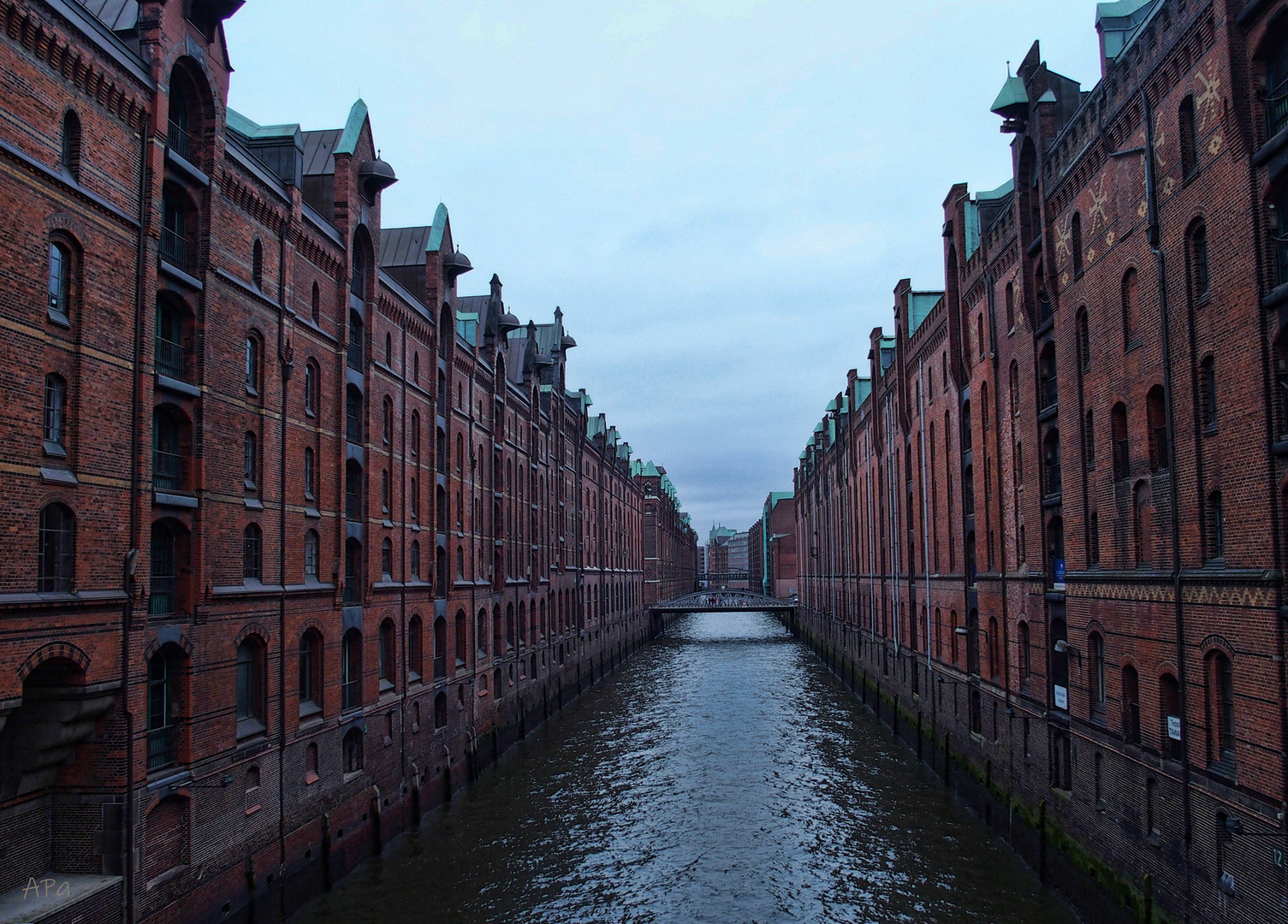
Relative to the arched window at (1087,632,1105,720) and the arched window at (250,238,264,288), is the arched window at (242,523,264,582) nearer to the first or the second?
the arched window at (250,238,264,288)

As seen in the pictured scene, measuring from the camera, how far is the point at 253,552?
18.9 m

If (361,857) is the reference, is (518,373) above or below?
above

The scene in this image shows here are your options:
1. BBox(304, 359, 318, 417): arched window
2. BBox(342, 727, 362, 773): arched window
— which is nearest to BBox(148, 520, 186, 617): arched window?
Answer: BBox(304, 359, 318, 417): arched window

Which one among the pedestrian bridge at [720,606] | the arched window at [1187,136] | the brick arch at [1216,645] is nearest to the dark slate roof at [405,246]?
the arched window at [1187,136]

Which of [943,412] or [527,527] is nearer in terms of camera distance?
[943,412]

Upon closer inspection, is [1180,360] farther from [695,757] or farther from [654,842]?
[695,757]

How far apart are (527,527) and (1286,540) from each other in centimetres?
3506

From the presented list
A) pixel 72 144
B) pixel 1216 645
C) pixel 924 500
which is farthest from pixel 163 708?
pixel 924 500

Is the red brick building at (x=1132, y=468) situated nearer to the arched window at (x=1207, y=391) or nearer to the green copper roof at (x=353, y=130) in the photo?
the arched window at (x=1207, y=391)

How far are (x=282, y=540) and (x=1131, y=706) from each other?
17305 millimetres

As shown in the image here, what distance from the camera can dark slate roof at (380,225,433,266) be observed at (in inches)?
1224

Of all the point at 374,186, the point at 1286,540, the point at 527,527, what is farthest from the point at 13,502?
the point at 527,527

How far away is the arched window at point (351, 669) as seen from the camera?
900 inches

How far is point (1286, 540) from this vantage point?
12188 mm
